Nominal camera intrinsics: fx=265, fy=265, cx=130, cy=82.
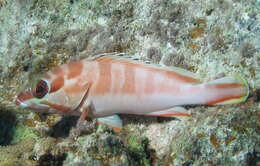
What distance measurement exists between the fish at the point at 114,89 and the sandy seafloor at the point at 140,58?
9.0 inches

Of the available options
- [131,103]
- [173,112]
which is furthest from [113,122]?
[173,112]

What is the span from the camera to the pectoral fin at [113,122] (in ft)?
10.1

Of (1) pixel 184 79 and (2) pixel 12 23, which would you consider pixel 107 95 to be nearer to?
(1) pixel 184 79

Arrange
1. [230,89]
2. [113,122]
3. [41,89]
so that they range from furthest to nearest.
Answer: [113,122] → [41,89] → [230,89]

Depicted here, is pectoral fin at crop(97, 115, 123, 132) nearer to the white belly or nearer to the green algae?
the white belly

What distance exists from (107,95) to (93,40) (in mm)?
981

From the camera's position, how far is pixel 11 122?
3.75 metres

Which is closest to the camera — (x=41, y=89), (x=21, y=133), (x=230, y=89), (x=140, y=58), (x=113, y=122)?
(x=230, y=89)

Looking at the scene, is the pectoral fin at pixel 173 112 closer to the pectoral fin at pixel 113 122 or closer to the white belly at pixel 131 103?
the white belly at pixel 131 103

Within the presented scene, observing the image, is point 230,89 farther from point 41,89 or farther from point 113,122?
point 41,89

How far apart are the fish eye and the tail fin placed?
5.69 ft

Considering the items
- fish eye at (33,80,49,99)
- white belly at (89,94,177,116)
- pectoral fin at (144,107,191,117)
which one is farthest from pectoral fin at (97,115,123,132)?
fish eye at (33,80,49,99)

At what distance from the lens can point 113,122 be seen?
10.2ft

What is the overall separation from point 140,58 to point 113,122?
90 centimetres
